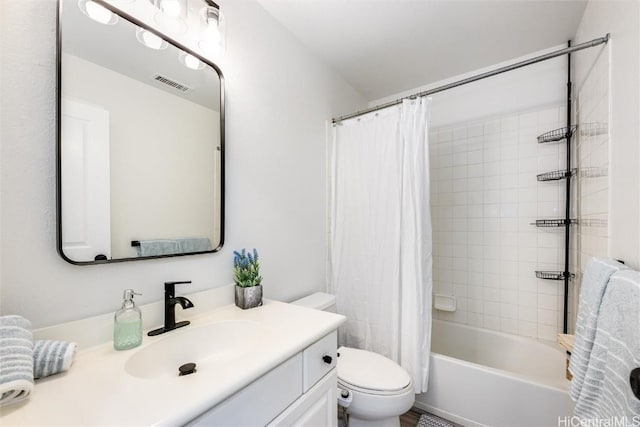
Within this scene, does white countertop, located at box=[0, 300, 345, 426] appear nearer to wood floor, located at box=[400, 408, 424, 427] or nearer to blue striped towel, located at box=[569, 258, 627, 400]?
blue striped towel, located at box=[569, 258, 627, 400]

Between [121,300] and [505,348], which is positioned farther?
[505,348]

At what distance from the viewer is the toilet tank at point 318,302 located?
5.22ft

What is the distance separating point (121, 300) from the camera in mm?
922

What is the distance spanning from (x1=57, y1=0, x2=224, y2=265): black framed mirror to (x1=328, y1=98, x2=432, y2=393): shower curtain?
3.18 feet

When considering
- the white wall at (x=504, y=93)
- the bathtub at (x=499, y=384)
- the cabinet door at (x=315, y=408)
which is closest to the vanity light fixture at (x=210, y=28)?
the cabinet door at (x=315, y=408)

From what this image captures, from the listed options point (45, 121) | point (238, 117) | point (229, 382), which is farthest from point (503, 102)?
point (45, 121)

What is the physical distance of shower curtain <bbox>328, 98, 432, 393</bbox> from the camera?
1.61 metres

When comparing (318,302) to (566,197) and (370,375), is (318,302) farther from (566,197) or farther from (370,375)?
(566,197)

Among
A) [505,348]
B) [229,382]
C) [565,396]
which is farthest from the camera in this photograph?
[505,348]

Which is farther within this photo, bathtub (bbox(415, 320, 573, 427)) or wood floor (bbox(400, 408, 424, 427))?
wood floor (bbox(400, 408, 424, 427))

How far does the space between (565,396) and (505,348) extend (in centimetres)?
69

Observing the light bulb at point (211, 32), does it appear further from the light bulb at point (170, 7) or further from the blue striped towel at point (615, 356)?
the blue striped towel at point (615, 356)

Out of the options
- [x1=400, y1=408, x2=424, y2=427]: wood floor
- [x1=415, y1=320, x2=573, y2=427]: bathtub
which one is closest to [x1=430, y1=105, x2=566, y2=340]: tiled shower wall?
[x1=415, y1=320, x2=573, y2=427]: bathtub

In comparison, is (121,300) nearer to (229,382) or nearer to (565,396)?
(229,382)
